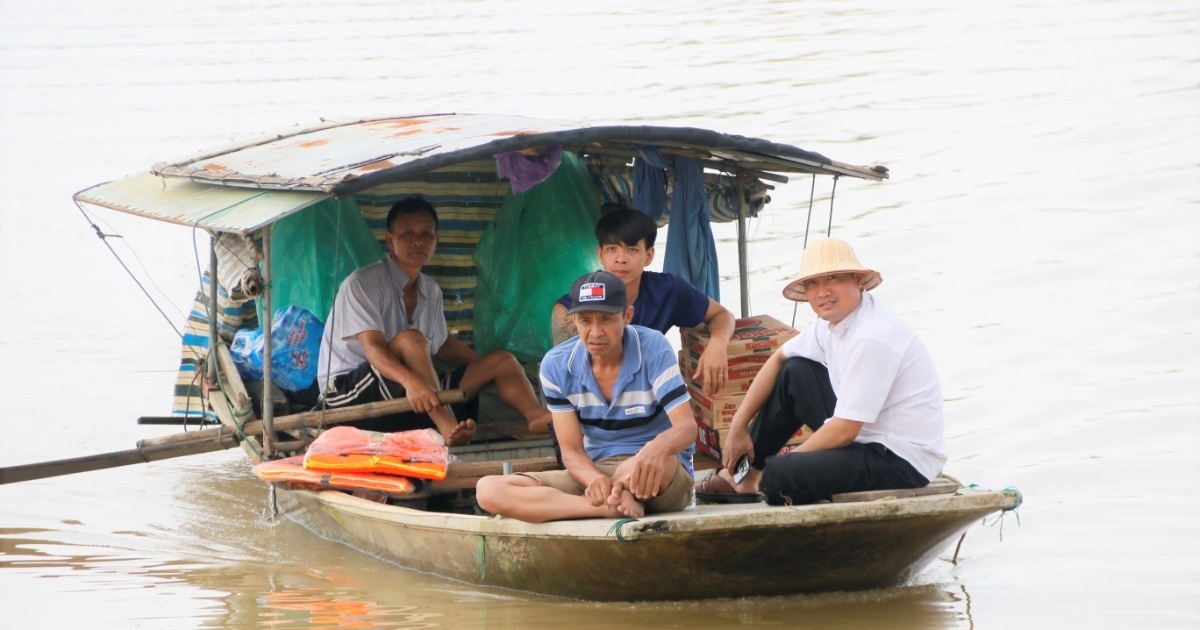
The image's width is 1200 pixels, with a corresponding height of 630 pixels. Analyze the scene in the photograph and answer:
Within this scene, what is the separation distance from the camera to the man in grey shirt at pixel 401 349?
574 cm

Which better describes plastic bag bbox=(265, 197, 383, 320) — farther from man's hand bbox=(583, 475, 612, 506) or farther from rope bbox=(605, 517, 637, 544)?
rope bbox=(605, 517, 637, 544)

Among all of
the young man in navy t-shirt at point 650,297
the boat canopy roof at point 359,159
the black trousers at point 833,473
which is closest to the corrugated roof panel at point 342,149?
the boat canopy roof at point 359,159

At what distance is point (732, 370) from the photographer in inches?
219

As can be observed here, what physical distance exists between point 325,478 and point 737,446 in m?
1.48

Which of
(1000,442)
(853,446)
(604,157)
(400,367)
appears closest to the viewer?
(853,446)

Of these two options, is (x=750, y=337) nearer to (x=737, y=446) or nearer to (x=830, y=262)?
(x=737, y=446)

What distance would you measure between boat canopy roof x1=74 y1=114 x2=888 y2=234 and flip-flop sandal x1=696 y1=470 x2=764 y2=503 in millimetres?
1304

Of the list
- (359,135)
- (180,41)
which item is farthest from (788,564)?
(180,41)

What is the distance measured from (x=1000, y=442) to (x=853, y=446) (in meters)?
3.28

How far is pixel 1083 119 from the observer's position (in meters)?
13.4

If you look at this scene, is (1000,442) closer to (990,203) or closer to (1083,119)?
(990,203)

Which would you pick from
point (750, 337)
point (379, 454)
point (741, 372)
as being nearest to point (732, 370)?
point (741, 372)

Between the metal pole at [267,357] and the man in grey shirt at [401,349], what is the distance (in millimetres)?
224

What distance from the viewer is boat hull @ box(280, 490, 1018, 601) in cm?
423
